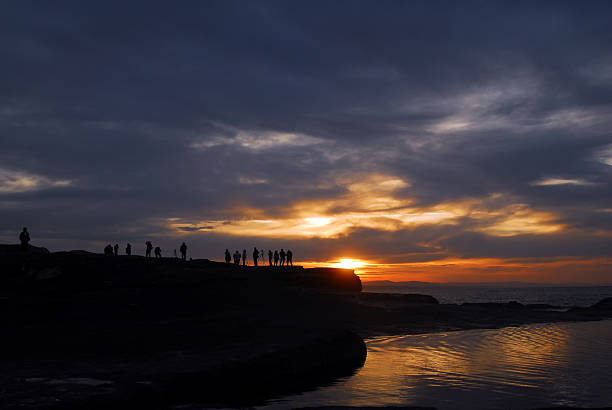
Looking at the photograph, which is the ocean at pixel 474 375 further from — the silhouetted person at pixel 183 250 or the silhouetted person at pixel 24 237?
the silhouetted person at pixel 24 237

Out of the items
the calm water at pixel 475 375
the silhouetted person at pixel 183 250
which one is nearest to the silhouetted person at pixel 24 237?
the silhouetted person at pixel 183 250

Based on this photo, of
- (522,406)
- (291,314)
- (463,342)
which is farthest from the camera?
(291,314)

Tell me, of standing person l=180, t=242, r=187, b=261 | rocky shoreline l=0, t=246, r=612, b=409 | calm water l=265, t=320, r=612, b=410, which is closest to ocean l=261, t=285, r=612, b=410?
calm water l=265, t=320, r=612, b=410

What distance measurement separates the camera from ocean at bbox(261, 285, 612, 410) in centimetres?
1533

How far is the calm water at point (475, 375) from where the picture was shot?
50.4 feet

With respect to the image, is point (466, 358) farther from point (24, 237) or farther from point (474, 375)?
point (24, 237)

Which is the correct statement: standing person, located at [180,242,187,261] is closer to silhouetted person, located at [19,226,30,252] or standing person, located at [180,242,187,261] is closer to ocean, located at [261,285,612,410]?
silhouetted person, located at [19,226,30,252]

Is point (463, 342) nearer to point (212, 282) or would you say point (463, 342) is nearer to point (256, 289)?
point (256, 289)

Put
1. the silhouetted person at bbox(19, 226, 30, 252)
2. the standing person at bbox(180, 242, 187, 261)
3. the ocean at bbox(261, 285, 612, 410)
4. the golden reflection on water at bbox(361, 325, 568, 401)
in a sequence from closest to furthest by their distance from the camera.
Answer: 1. the ocean at bbox(261, 285, 612, 410)
2. the golden reflection on water at bbox(361, 325, 568, 401)
3. the silhouetted person at bbox(19, 226, 30, 252)
4. the standing person at bbox(180, 242, 187, 261)

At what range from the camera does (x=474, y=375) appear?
1950cm

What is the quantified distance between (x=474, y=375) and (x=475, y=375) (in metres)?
0.04

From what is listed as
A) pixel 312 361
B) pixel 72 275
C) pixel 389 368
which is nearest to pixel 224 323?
pixel 312 361

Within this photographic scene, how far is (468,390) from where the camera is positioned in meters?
Answer: 16.8

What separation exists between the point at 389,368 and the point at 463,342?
1091cm
